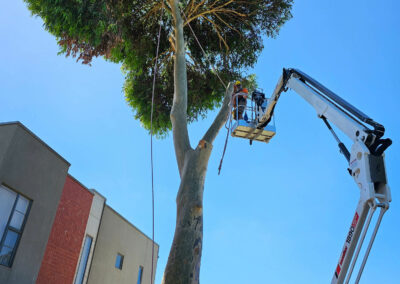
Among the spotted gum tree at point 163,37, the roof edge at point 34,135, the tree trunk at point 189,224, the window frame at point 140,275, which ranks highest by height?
the spotted gum tree at point 163,37

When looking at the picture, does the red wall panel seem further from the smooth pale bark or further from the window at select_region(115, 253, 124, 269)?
the smooth pale bark

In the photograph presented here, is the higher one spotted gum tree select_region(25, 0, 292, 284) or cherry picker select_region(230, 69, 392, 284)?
spotted gum tree select_region(25, 0, 292, 284)

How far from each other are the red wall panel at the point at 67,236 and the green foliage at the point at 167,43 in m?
3.47

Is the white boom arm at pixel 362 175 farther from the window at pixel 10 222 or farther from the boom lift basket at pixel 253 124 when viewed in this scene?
the window at pixel 10 222

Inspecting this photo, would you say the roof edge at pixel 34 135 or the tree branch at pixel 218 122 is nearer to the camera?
the tree branch at pixel 218 122

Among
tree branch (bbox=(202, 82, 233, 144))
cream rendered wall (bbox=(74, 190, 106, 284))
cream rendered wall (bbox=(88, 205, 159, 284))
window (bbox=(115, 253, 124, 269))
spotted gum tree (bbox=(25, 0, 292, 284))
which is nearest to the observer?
tree branch (bbox=(202, 82, 233, 144))

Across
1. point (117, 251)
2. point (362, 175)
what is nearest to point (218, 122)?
point (362, 175)

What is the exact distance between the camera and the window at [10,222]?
29.9 feet

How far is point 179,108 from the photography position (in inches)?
304

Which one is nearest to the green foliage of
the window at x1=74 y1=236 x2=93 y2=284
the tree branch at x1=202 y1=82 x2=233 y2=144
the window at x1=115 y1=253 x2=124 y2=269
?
the tree branch at x1=202 y1=82 x2=233 y2=144

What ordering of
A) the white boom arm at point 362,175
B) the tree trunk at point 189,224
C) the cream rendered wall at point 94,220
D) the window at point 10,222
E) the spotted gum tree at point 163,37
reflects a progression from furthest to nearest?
the cream rendered wall at point 94,220, the spotted gum tree at point 163,37, the window at point 10,222, the tree trunk at point 189,224, the white boom arm at point 362,175

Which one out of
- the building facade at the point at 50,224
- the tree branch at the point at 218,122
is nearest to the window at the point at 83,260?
the building facade at the point at 50,224

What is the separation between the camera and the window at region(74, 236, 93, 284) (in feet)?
41.1

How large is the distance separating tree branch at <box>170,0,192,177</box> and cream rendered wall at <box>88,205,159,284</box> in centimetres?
801
